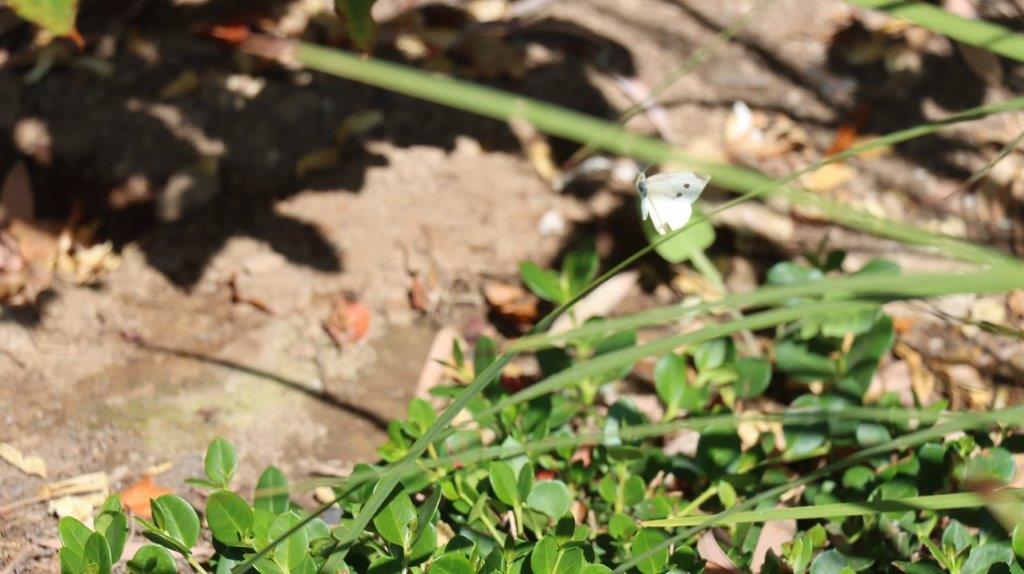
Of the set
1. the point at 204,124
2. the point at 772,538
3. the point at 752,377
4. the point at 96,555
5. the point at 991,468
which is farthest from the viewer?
the point at 204,124

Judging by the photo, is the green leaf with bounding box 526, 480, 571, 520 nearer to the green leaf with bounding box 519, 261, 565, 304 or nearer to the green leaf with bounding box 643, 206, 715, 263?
the green leaf with bounding box 519, 261, 565, 304

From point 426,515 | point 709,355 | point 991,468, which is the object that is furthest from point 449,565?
point 991,468

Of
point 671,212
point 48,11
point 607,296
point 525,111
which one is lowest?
point 607,296

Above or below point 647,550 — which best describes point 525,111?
above

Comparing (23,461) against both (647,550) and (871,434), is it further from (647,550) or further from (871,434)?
(871,434)

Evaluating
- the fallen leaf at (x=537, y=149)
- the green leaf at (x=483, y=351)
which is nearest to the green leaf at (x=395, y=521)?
the green leaf at (x=483, y=351)

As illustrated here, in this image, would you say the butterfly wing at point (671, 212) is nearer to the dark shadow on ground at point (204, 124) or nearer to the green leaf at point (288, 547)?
the green leaf at point (288, 547)
